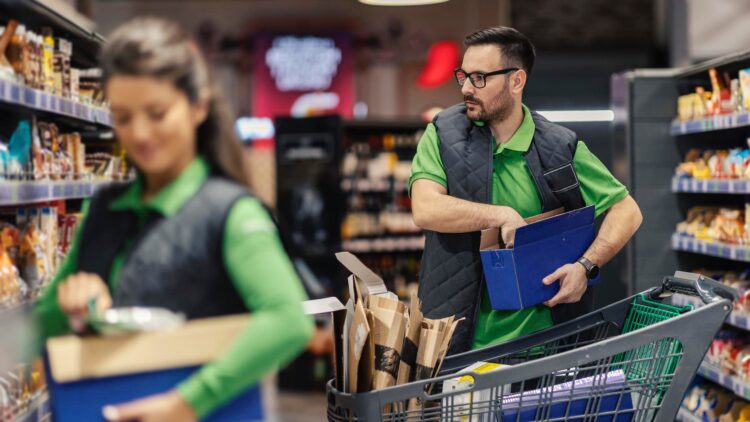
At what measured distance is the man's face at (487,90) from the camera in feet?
8.23

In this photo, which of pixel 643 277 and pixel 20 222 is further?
pixel 643 277

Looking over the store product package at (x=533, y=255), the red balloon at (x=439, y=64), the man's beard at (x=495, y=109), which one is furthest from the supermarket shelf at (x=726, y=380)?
the red balloon at (x=439, y=64)

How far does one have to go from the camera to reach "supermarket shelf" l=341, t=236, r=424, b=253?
27.0 feet

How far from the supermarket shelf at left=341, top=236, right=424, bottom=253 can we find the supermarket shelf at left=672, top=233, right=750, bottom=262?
3897mm

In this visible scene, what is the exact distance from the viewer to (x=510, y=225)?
245 cm

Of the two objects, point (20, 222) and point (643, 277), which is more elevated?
point (20, 222)

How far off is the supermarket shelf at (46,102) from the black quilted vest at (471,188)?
93 cm

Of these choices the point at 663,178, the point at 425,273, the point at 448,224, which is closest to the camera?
the point at 448,224

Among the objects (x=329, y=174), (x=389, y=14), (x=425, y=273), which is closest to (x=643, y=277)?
(x=425, y=273)

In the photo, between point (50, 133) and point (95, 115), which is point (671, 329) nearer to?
point (95, 115)

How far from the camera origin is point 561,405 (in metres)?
2.23

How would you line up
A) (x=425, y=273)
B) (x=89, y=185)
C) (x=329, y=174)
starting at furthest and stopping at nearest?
(x=329, y=174), (x=89, y=185), (x=425, y=273)

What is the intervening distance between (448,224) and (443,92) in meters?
11.2

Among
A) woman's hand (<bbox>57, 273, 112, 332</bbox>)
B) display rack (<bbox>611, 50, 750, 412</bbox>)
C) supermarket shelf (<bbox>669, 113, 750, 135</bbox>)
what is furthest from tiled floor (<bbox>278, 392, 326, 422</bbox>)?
woman's hand (<bbox>57, 273, 112, 332</bbox>)
